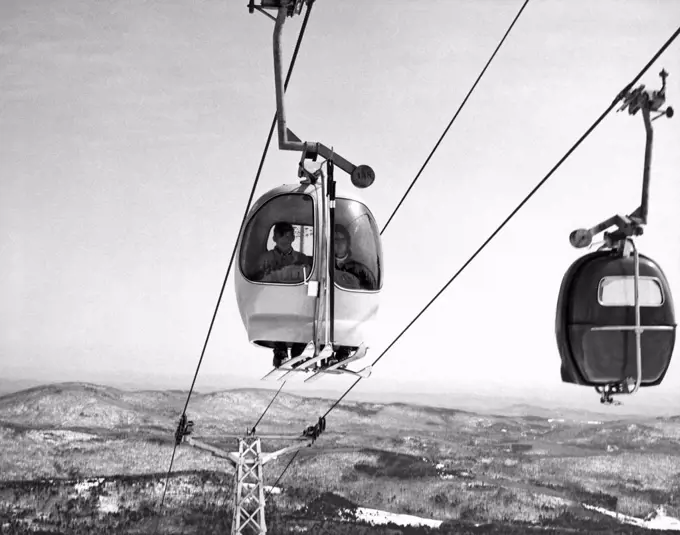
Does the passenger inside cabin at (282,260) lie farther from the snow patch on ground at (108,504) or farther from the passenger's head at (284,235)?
the snow patch on ground at (108,504)

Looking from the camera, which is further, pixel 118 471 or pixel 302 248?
pixel 118 471

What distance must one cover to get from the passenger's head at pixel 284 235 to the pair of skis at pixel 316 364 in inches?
41.4

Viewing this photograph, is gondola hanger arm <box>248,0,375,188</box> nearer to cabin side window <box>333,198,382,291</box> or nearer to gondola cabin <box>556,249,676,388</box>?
cabin side window <box>333,198,382,291</box>

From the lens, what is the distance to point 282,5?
7047 millimetres

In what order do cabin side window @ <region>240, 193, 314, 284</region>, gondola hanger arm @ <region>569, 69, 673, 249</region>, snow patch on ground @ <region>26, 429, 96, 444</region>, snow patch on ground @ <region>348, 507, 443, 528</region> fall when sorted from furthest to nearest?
snow patch on ground @ <region>348, 507, 443, 528</region>, snow patch on ground @ <region>26, 429, 96, 444</region>, cabin side window @ <region>240, 193, 314, 284</region>, gondola hanger arm @ <region>569, 69, 673, 249</region>

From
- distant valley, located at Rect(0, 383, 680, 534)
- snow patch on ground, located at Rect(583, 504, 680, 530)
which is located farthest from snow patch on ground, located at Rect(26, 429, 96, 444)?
snow patch on ground, located at Rect(583, 504, 680, 530)

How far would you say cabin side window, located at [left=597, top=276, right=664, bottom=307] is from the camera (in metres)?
4.97

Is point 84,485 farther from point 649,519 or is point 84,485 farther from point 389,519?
point 649,519

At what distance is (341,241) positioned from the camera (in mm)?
8469

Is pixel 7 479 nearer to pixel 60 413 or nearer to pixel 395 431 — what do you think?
pixel 60 413

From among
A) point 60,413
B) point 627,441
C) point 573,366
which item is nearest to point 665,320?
point 573,366

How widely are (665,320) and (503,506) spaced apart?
7787 centimetres

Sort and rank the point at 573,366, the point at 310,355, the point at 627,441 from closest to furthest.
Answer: the point at 573,366 < the point at 310,355 < the point at 627,441

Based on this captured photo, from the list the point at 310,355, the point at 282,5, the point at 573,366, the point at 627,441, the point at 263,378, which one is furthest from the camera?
the point at 627,441
